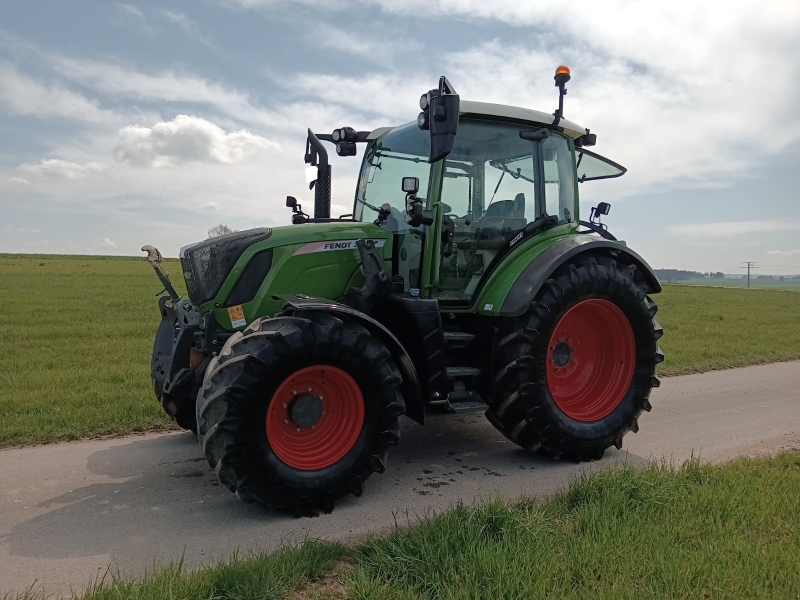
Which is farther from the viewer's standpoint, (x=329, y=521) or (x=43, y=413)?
(x=43, y=413)

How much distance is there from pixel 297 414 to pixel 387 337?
77 centimetres

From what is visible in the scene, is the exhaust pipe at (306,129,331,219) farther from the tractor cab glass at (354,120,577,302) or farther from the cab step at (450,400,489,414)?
the cab step at (450,400,489,414)

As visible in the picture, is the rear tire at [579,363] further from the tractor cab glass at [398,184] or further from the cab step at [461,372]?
the tractor cab glass at [398,184]

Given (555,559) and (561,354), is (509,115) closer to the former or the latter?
(561,354)

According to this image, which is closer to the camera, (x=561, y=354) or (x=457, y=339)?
(x=457, y=339)

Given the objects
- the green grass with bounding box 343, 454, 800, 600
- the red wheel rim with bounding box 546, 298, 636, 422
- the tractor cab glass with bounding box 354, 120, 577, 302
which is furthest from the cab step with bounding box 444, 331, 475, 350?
the green grass with bounding box 343, 454, 800, 600

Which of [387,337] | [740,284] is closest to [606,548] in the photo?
[387,337]

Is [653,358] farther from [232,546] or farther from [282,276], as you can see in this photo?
[232,546]

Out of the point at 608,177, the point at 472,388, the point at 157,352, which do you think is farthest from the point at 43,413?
the point at 608,177

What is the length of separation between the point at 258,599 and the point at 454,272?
9.84 ft

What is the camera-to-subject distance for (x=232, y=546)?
134 inches

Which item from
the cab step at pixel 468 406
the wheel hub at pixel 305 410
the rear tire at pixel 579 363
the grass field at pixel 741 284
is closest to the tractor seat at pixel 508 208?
the rear tire at pixel 579 363

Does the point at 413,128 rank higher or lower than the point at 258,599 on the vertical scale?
higher

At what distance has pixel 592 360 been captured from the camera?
553cm
